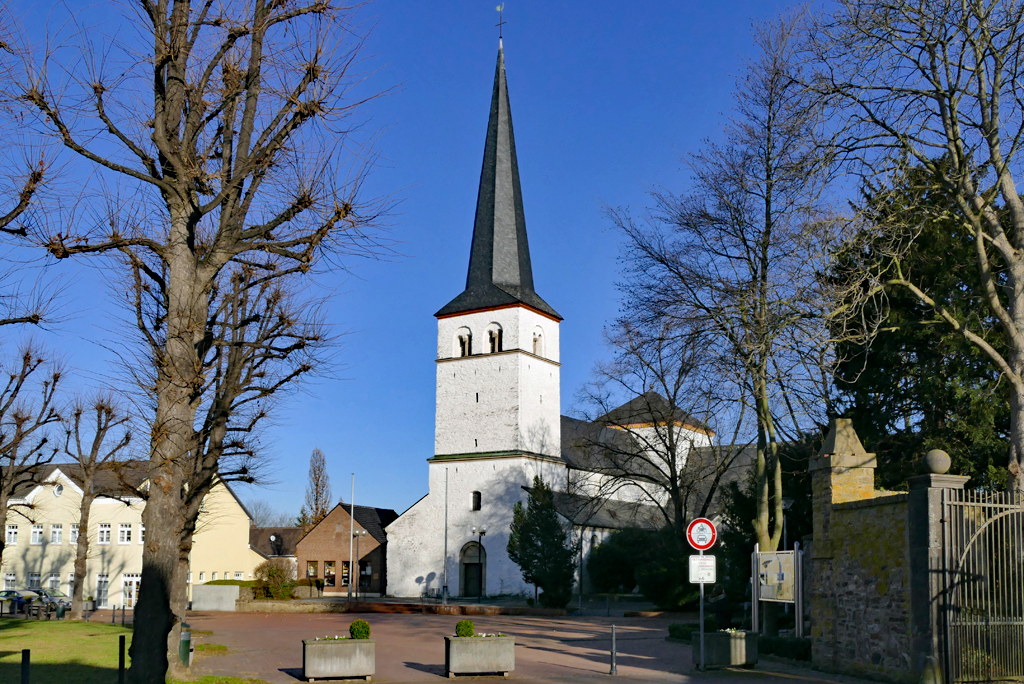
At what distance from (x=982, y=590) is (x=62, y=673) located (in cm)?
1475

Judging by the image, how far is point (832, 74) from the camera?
15.4 m

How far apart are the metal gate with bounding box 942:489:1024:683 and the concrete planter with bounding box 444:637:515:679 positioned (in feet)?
22.7

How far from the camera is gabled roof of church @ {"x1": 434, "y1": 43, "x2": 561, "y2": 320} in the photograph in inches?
2024

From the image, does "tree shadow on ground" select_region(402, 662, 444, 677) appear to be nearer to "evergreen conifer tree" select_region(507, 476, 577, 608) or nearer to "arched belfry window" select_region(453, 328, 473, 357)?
"evergreen conifer tree" select_region(507, 476, 577, 608)

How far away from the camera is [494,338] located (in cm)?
5256

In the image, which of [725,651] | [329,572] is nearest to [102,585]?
[329,572]

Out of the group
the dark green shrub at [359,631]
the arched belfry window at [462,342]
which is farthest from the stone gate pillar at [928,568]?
the arched belfry window at [462,342]

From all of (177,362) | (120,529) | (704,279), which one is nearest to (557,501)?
(120,529)

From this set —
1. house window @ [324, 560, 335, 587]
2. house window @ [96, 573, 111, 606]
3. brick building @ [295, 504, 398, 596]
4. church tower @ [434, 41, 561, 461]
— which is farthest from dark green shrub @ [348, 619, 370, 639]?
house window @ [96, 573, 111, 606]

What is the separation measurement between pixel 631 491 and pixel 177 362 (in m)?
53.8

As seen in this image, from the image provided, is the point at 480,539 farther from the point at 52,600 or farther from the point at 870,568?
the point at 870,568

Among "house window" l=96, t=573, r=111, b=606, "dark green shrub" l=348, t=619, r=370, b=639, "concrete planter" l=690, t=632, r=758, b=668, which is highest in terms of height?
"dark green shrub" l=348, t=619, r=370, b=639

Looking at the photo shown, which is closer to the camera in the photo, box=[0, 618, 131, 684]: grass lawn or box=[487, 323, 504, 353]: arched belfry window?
box=[0, 618, 131, 684]: grass lawn

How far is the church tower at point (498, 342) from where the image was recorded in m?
51.0
